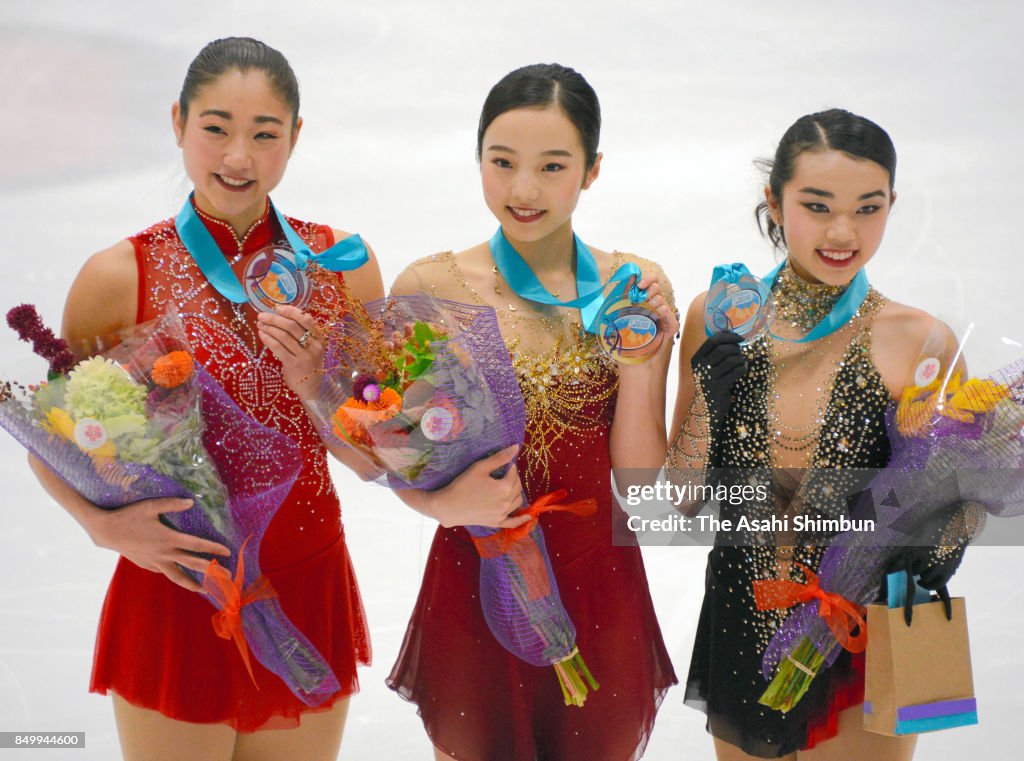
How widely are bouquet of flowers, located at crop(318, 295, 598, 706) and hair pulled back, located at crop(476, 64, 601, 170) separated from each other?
18.4 inches

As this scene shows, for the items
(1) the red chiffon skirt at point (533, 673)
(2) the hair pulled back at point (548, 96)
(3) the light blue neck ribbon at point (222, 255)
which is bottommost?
(1) the red chiffon skirt at point (533, 673)

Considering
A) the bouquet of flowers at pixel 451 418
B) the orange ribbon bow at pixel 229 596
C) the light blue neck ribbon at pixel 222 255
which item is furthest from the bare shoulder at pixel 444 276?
the orange ribbon bow at pixel 229 596

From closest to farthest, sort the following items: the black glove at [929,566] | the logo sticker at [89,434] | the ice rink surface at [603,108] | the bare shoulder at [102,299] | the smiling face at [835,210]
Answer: the logo sticker at [89,434], the black glove at [929,566], the smiling face at [835,210], the bare shoulder at [102,299], the ice rink surface at [603,108]

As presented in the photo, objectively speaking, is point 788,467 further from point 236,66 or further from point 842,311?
point 236,66

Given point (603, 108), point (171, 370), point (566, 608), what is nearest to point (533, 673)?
point (566, 608)

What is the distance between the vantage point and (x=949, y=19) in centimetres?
795

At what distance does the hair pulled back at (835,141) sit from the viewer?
264 cm

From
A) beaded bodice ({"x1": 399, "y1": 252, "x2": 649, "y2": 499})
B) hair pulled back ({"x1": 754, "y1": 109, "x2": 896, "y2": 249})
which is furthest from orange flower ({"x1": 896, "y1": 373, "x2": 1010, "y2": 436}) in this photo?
beaded bodice ({"x1": 399, "y1": 252, "x2": 649, "y2": 499})

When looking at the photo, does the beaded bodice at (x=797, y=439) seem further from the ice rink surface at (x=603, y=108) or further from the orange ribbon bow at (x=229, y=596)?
the ice rink surface at (x=603, y=108)

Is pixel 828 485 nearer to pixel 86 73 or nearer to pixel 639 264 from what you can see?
pixel 639 264

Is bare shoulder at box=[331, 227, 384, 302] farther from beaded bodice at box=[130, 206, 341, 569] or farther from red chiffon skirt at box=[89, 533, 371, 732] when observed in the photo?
red chiffon skirt at box=[89, 533, 371, 732]

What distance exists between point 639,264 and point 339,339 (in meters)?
0.77

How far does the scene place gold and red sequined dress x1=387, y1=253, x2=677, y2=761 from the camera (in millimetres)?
2801

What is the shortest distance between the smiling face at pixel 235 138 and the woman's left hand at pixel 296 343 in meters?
0.30
